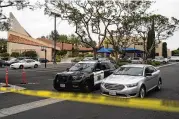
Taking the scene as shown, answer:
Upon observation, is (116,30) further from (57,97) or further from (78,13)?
(57,97)

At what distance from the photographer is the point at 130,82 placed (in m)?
11.2

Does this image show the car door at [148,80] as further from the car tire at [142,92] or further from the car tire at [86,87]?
the car tire at [86,87]

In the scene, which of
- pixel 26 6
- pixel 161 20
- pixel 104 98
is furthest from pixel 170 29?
pixel 104 98

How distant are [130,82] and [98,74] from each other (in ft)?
10.6

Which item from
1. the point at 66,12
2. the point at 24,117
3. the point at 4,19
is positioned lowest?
the point at 24,117

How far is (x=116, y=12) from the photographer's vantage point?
3319cm

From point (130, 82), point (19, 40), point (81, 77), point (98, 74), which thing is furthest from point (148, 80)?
point (19, 40)

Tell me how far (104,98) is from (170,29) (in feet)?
124

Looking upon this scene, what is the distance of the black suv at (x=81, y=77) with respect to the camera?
1300cm

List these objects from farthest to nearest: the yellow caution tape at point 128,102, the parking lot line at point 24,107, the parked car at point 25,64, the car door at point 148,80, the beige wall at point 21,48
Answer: the beige wall at point 21,48 → the parked car at point 25,64 → the car door at point 148,80 → the yellow caution tape at point 128,102 → the parking lot line at point 24,107

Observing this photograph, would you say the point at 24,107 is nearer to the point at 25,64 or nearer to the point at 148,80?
the point at 148,80

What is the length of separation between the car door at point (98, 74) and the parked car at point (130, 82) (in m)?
1.39

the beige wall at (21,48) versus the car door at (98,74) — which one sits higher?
the beige wall at (21,48)

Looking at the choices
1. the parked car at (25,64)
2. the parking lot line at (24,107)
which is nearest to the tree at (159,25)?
the parked car at (25,64)
